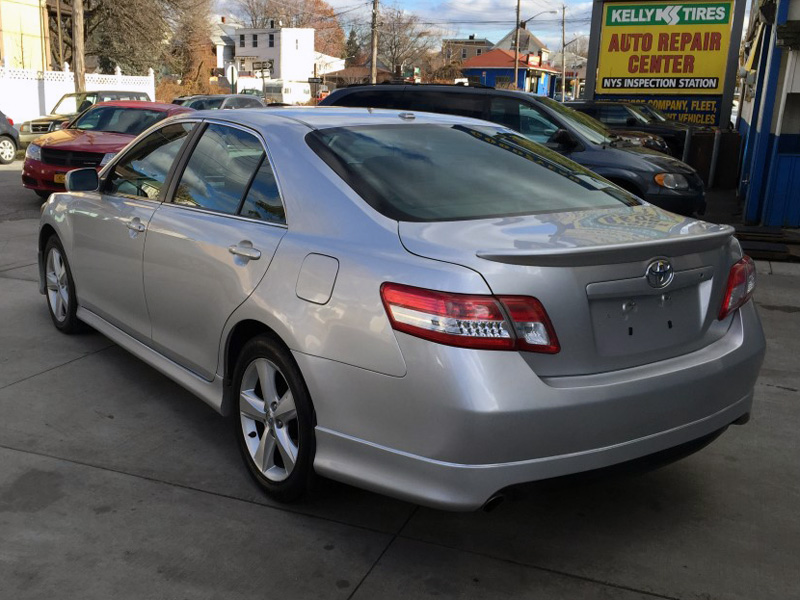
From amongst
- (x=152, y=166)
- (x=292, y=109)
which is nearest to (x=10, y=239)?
(x=152, y=166)

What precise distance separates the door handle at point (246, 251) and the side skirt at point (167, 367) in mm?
608

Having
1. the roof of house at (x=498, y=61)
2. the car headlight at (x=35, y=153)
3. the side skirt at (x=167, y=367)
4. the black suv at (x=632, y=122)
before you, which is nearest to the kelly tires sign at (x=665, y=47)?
the black suv at (x=632, y=122)

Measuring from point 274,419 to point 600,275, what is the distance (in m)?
1.47

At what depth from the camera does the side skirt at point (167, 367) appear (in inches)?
149

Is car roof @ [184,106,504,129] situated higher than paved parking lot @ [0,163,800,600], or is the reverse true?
car roof @ [184,106,504,129]

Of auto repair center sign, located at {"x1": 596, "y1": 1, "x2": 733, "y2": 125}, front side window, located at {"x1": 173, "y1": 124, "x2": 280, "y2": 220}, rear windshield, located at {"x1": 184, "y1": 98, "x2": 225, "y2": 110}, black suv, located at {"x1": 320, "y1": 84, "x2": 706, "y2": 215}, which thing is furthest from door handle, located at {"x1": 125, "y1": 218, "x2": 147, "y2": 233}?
auto repair center sign, located at {"x1": 596, "y1": 1, "x2": 733, "y2": 125}

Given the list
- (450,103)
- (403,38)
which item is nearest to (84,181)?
(450,103)

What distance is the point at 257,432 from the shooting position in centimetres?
359

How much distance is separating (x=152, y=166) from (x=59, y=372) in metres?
1.47

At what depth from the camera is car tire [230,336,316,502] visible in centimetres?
316

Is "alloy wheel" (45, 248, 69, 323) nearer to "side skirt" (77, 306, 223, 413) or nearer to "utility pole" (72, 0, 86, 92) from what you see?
"side skirt" (77, 306, 223, 413)

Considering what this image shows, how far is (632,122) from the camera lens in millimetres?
15969

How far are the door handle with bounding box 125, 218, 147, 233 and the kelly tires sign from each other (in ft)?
57.4

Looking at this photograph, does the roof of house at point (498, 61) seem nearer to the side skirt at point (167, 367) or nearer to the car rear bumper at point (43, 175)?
→ the car rear bumper at point (43, 175)
